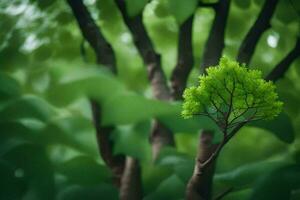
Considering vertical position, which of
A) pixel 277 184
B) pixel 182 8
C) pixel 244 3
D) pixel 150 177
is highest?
pixel 182 8

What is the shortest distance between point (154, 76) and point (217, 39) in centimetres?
37

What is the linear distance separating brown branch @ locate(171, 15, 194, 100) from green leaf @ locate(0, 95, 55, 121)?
57cm

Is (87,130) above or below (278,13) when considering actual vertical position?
below

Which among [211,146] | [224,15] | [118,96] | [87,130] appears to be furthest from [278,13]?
[87,130]

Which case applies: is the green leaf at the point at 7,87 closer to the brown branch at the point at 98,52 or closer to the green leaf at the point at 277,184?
the brown branch at the point at 98,52

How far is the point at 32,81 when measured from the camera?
2023 mm

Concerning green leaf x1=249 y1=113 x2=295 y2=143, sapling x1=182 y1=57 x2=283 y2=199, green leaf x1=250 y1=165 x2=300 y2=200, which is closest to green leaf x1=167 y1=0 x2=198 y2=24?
sapling x1=182 y1=57 x2=283 y2=199

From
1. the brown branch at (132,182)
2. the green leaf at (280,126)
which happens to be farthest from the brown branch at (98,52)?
the green leaf at (280,126)

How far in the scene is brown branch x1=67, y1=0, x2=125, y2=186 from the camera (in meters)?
1.90

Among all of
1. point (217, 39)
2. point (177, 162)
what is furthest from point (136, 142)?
point (217, 39)

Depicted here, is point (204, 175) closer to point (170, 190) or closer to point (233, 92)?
point (170, 190)

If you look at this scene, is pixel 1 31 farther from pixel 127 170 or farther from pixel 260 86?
pixel 260 86

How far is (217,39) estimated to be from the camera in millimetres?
1842

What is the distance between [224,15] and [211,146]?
57 cm
